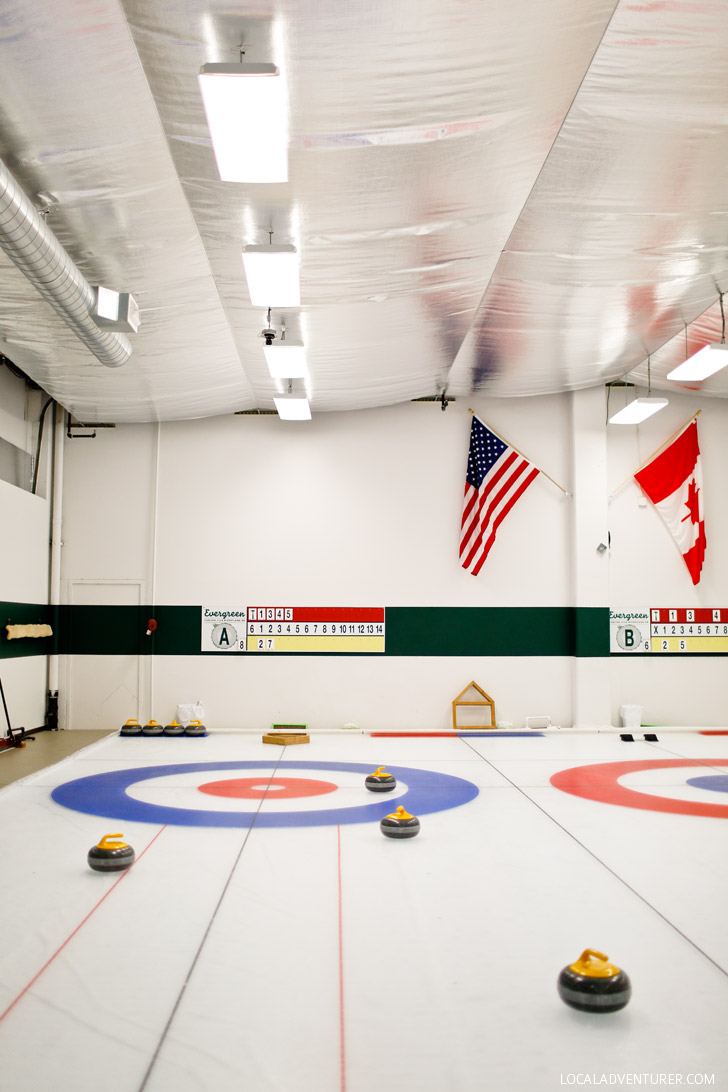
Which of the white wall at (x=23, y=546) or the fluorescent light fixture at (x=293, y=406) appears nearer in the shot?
the fluorescent light fixture at (x=293, y=406)

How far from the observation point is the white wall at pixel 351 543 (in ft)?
36.7

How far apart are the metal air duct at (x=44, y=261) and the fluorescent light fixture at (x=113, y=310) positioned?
0.26 feet

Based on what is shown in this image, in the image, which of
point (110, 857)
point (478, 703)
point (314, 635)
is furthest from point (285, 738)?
point (110, 857)

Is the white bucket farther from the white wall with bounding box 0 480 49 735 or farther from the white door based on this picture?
the white wall with bounding box 0 480 49 735

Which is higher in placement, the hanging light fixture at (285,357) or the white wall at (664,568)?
the hanging light fixture at (285,357)

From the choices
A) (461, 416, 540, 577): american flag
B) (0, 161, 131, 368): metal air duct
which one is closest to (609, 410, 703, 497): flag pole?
(461, 416, 540, 577): american flag

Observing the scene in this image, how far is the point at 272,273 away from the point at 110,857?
13.8 ft

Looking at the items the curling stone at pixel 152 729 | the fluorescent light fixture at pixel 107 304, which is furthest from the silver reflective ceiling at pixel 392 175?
the curling stone at pixel 152 729

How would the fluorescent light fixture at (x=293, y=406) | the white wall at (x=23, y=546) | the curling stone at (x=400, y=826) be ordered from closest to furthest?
the curling stone at (x=400, y=826)
the fluorescent light fixture at (x=293, y=406)
the white wall at (x=23, y=546)

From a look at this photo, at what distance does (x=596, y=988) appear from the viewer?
8.87 feet

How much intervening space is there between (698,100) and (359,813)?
5186mm

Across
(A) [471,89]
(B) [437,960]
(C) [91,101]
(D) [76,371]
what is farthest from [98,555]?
(B) [437,960]

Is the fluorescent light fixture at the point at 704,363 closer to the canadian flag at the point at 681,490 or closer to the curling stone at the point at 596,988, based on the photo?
the canadian flag at the point at 681,490

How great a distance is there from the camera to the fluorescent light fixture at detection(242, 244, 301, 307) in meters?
5.80
